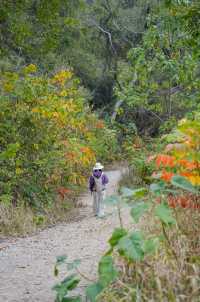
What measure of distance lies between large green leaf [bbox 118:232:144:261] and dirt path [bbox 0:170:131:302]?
7.44ft

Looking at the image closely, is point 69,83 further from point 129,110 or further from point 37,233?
point 37,233

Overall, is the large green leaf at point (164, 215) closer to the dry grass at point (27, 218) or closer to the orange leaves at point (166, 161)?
the orange leaves at point (166, 161)

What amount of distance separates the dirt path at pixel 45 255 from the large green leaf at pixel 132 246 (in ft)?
7.44

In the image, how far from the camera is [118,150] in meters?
26.5

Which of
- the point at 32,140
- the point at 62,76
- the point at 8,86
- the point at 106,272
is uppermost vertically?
the point at 62,76

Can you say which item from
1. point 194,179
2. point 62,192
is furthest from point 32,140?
point 194,179

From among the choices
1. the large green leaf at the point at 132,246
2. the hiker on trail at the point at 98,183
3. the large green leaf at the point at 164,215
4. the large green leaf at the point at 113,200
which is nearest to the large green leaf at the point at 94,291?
the large green leaf at the point at 132,246

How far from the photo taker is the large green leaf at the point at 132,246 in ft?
12.0

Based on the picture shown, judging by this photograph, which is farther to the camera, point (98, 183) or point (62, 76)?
point (62, 76)

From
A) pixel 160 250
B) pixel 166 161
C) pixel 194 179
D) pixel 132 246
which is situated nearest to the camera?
pixel 132 246

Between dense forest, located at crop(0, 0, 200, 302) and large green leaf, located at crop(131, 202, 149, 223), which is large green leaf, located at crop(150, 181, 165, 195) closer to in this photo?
dense forest, located at crop(0, 0, 200, 302)

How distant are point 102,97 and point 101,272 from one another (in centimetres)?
2914

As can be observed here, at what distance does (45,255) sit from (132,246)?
5002 mm

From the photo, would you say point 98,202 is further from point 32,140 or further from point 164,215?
point 164,215
